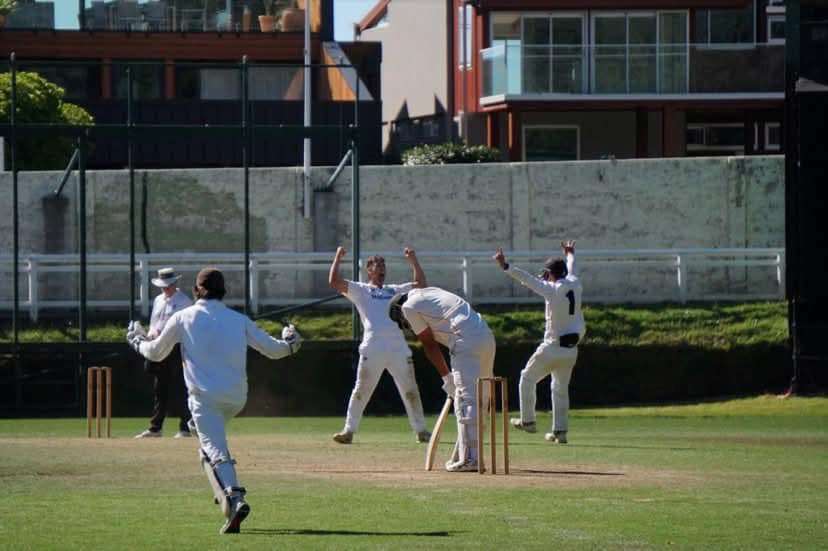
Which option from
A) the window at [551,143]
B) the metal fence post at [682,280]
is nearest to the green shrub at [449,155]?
the window at [551,143]

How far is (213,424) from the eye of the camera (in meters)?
11.8

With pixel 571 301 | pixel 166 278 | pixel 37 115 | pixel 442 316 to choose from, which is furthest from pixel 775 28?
pixel 442 316

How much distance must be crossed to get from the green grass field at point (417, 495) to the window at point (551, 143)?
2593cm

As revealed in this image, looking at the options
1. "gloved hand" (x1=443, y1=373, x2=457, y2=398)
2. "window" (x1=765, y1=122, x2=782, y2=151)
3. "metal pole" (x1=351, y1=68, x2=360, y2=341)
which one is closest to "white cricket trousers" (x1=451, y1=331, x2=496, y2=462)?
"gloved hand" (x1=443, y1=373, x2=457, y2=398)

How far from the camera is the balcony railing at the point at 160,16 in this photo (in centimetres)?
4378

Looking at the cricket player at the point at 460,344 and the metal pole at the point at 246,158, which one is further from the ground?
the metal pole at the point at 246,158

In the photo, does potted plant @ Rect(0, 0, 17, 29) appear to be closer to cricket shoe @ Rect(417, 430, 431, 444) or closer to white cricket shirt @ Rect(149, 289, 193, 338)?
white cricket shirt @ Rect(149, 289, 193, 338)

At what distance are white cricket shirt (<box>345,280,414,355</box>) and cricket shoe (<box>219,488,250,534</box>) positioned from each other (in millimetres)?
7470

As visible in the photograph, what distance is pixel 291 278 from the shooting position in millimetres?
33156

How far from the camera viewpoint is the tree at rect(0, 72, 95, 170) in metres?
36.8

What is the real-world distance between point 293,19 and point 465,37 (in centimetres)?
493

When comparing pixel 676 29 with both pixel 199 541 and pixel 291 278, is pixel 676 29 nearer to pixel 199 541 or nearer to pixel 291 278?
pixel 291 278

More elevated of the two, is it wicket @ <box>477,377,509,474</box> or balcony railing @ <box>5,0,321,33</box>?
balcony railing @ <box>5,0,321,33</box>

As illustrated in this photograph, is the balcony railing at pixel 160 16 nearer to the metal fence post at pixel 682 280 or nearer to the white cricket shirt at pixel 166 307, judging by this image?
the metal fence post at pixel 682 280
